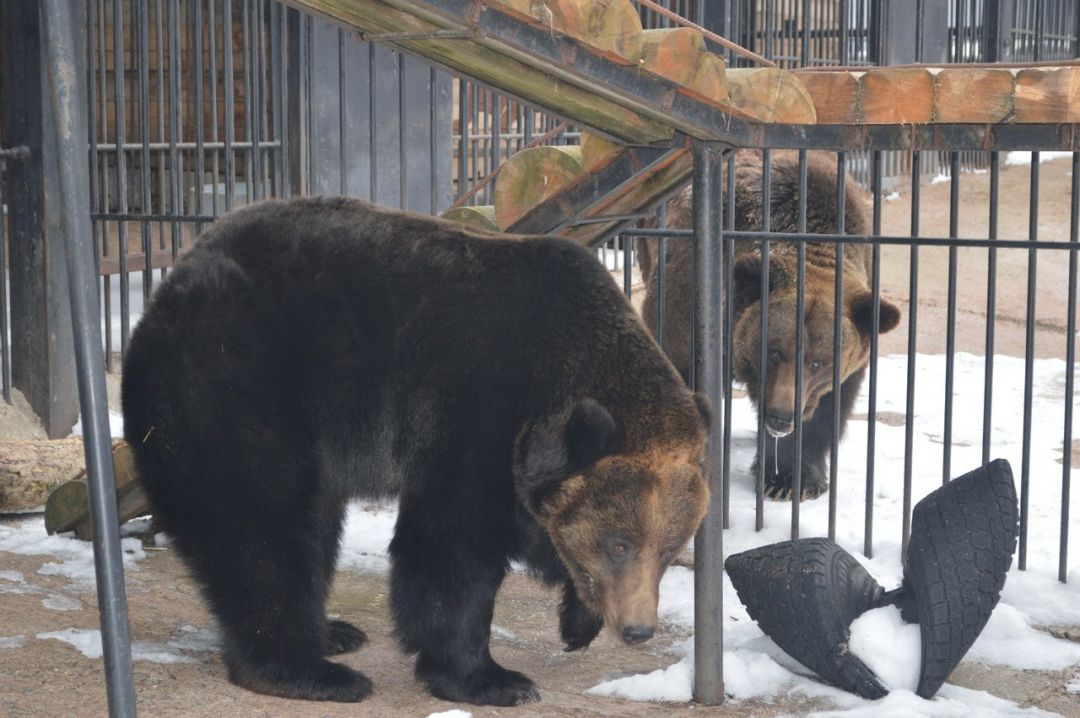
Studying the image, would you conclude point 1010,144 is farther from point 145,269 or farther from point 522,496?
point 145,269

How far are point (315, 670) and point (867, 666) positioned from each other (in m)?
1.85

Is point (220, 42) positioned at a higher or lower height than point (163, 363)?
higher

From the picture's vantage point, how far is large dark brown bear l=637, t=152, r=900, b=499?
7277 millimetres

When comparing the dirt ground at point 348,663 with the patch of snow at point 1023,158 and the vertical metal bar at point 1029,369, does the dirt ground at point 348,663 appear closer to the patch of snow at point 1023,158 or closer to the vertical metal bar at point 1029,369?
the vertical metal bar at point 1029,369

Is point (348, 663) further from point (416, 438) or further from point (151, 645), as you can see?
point (416, 438)

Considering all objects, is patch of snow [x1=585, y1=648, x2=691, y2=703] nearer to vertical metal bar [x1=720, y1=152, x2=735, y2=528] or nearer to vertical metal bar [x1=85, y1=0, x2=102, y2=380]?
vertical metal bar [x1=720, y1=152, x2=735, y2=528]

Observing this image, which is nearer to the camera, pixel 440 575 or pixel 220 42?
pixel 440 575

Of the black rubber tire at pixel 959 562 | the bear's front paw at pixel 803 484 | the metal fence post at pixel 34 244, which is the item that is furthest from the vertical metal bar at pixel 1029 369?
the metal fence post at pixel 34 244

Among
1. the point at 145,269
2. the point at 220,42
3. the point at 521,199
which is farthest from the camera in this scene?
the point at 220,42

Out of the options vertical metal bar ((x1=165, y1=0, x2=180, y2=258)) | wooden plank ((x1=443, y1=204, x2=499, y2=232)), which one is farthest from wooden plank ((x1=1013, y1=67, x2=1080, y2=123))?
vertical metal bar ((x1=165, y1=0, x2=180, y2=258))

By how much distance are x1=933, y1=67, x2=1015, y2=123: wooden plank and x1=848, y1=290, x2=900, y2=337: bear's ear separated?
9.47ft

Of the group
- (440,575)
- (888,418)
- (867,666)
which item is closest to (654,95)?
(440,575)

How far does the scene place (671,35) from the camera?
12.1ft

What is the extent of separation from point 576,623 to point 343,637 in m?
0.88
